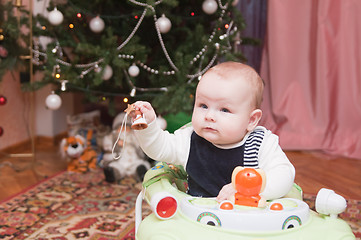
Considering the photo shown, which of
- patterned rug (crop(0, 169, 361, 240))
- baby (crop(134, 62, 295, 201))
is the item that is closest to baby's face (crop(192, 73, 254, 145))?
baby (crop(134, 62, 295, 201))

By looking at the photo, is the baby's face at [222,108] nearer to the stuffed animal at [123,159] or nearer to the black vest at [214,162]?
the black vest at [214,162]

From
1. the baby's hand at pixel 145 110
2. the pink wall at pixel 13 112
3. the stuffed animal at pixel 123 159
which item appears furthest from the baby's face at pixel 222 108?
the pink wall at pixel 13 112

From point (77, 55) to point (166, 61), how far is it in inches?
16.0

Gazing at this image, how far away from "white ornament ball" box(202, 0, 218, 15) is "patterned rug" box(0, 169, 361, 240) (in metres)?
0.84

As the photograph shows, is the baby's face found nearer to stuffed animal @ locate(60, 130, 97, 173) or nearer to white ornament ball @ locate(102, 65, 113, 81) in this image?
white ornament ball @ locate(102, 65, 113, 81)

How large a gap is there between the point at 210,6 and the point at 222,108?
1061 mm

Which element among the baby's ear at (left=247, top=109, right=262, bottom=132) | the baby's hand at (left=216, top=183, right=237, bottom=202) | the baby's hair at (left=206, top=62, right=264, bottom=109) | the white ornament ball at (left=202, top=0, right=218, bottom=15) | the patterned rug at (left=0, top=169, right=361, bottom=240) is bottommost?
the patterned rug at (left=0, top=169, right=361, bottom=240)

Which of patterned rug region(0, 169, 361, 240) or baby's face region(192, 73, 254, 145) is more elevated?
baby's face region(192, 73, 254, 145)

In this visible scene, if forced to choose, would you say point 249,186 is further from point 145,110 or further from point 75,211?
point 75,211

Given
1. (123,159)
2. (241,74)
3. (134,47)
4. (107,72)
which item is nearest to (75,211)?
(123,159)

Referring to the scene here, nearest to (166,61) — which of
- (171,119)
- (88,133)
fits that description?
(171,119)

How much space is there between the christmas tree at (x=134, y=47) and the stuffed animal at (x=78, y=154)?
0.26m

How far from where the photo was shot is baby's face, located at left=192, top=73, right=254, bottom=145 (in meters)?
1.00

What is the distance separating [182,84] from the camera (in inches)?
76.8
